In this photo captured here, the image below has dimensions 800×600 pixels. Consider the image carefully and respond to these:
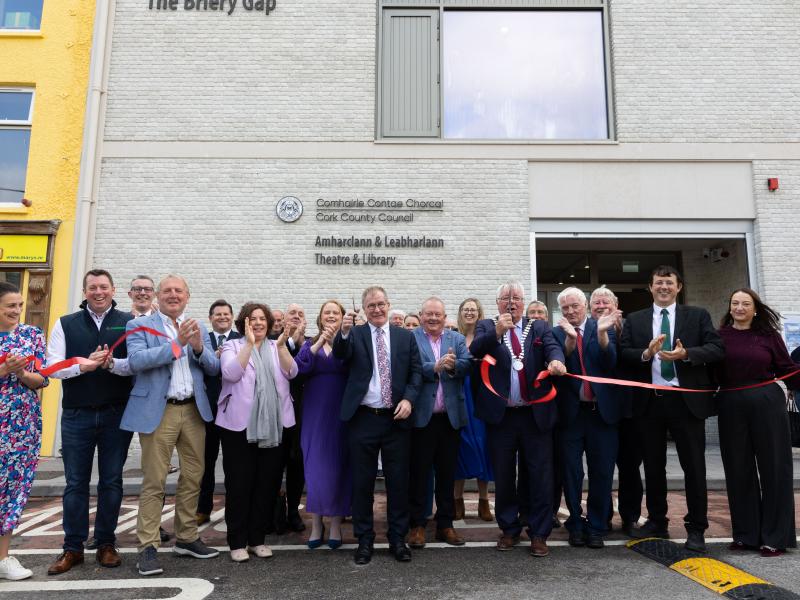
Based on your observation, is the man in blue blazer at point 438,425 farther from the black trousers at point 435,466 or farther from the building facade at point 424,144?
the building facade at point 424,144

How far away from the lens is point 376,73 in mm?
10445

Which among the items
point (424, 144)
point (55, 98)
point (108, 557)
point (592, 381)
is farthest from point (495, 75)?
point (108, 557)

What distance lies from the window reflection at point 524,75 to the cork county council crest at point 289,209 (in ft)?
9.88

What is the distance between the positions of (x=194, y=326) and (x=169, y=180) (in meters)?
6.79

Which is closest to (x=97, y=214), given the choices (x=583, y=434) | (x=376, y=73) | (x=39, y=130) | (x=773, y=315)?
(x=39, y=130)

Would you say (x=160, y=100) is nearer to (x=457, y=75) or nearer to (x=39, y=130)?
(x=39, y=130)

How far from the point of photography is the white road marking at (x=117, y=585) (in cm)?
381

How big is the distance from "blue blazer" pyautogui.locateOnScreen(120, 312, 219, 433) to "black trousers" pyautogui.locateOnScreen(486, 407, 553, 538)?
238cm

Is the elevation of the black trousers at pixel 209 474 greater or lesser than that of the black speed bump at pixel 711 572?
greater

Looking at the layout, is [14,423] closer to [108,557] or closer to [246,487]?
[108,557]

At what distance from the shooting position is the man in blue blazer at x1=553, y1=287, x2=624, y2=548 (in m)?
4.77

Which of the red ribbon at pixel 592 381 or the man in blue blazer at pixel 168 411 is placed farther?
the red ribbon at pixel 592 381

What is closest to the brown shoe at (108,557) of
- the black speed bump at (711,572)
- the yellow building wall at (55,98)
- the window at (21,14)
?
the black speed bump at (711,572)

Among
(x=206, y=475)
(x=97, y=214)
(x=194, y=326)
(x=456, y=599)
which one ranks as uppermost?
(x=97, y=214)
